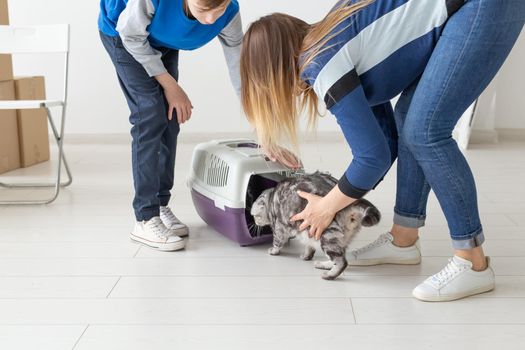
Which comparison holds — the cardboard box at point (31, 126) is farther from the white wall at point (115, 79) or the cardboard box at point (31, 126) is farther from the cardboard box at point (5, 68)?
the white wall at point (115, 79)

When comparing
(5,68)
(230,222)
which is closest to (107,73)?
(5,68)

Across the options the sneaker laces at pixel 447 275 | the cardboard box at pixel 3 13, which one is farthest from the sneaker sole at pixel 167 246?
the cardboard box at pixel 3 13

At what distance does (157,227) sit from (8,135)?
1.56 m

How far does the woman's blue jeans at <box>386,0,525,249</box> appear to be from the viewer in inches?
57.4

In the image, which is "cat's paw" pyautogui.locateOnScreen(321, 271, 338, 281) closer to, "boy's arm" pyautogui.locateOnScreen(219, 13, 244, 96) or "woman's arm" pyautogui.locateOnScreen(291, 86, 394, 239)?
"woman's arm" pyautogui.locateOnScreen(291, 86, 394, 239)

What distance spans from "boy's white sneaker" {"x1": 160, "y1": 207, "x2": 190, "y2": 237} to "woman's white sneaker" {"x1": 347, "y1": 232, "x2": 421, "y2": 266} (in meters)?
0.59

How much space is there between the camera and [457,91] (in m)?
1.50

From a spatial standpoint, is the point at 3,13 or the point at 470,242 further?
the point at 3,13

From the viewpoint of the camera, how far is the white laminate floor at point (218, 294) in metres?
1.44

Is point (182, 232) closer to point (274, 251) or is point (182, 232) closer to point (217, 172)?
point (217, 172)

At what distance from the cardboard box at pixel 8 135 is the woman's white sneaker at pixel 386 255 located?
2.06m

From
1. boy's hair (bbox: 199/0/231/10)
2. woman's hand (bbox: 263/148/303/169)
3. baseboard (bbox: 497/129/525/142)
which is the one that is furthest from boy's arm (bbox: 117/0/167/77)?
baseboard (bbox: 497/129/525/142)

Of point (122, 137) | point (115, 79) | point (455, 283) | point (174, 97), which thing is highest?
point (174, 97)

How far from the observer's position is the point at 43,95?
11.6ft
